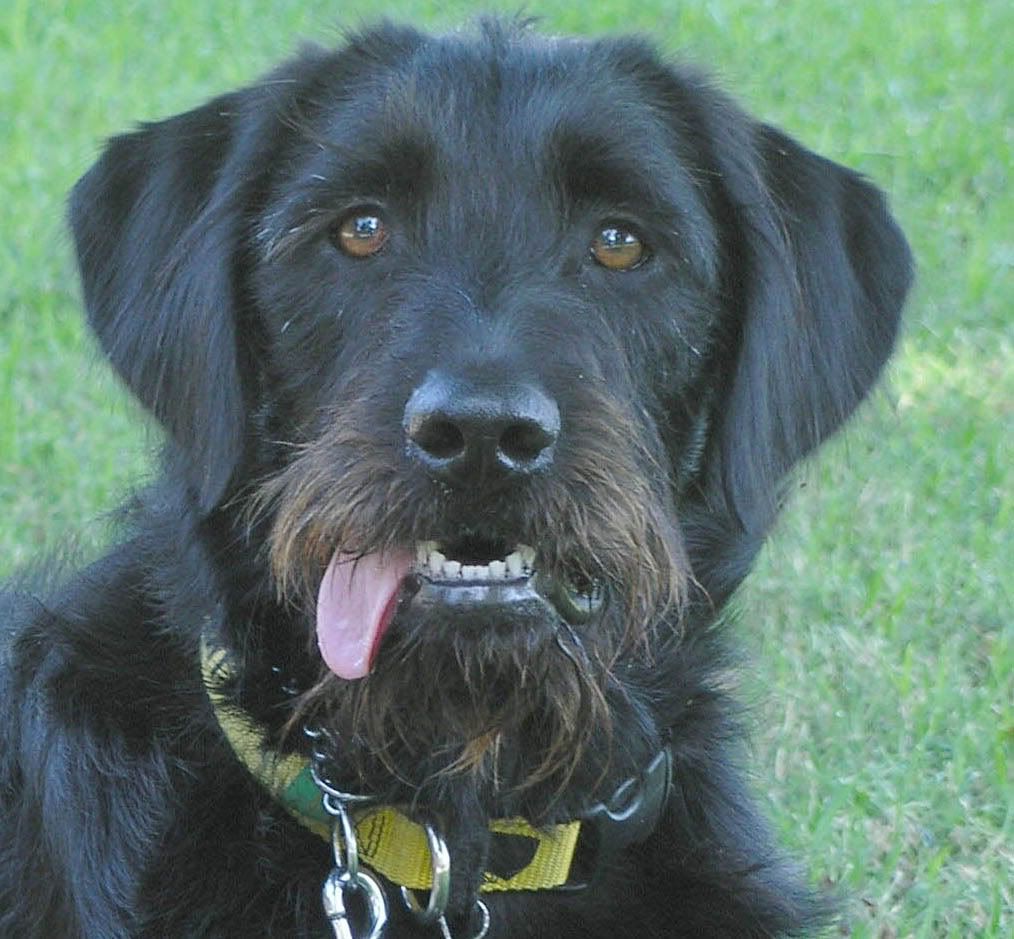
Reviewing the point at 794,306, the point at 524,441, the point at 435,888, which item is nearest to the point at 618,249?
the point at 794,306

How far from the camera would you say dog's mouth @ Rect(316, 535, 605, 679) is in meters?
2.66

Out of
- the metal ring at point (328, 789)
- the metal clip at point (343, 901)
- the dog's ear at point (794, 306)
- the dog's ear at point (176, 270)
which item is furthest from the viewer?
the dog's ear at point (794, 306)

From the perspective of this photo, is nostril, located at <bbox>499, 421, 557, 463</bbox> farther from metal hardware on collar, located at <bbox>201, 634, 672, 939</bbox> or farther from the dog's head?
metal hardware on collar, located at <bbox>201, 634, 672, 939</bbox>

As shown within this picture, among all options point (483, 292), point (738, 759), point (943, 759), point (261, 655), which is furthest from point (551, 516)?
point (943, 759)

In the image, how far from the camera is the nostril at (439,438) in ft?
8.43

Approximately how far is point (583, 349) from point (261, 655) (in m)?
0.76

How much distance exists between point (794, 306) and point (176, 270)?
1.07 metres

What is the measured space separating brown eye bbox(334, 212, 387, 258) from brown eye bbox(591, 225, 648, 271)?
358 mm

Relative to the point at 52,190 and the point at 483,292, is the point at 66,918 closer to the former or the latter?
the point at 483,292

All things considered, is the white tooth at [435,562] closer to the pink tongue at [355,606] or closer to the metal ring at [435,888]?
the pink tongue at [355,606]

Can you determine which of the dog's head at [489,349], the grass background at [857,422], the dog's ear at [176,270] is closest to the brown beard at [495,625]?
the dog's head at [489,349]

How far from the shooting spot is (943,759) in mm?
4410

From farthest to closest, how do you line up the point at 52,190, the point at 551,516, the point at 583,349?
the point at 52,190
the point at 583,349
the point at 551,516

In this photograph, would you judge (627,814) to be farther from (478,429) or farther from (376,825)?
(478,429)
